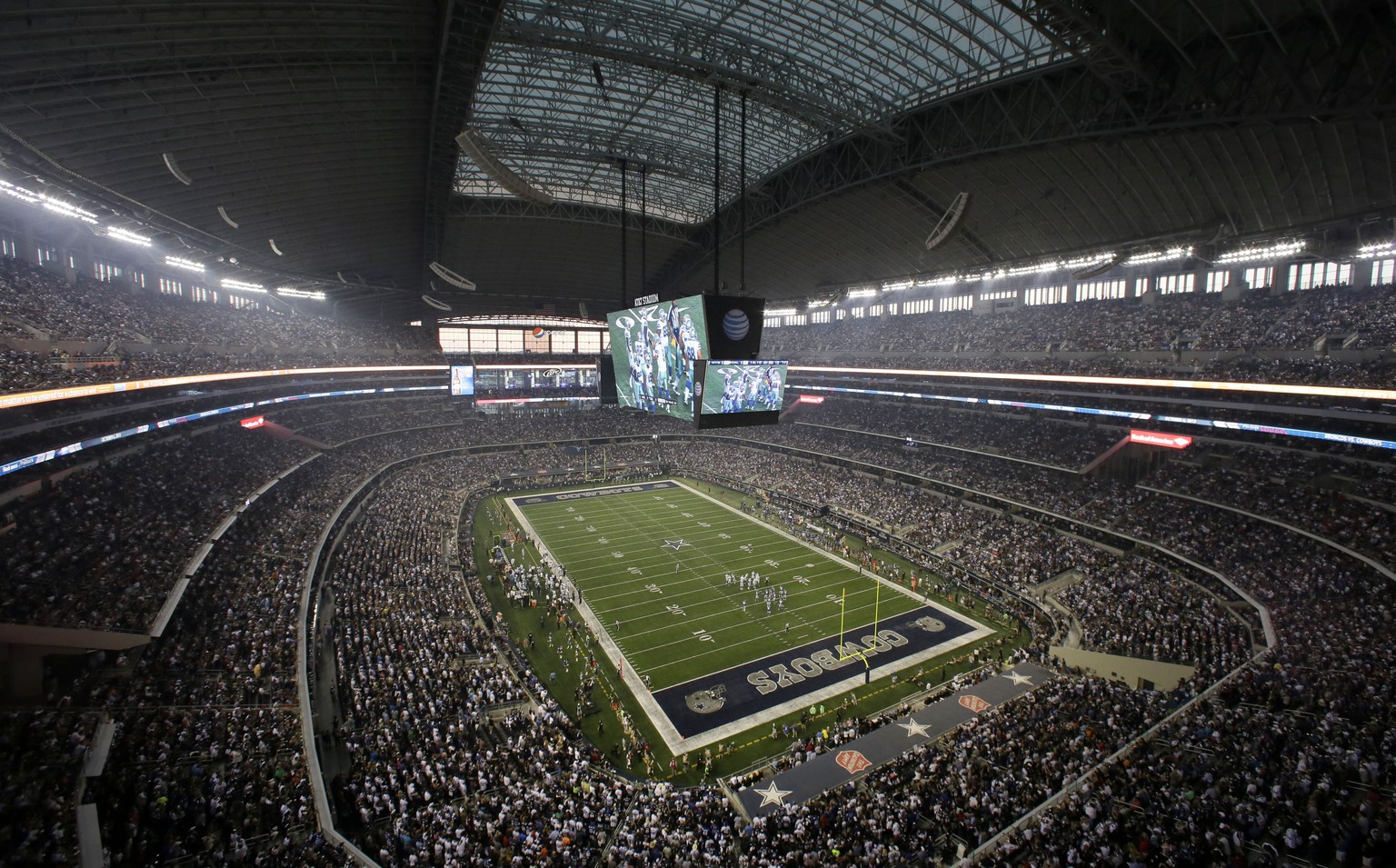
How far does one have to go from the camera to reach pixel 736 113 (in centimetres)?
2788

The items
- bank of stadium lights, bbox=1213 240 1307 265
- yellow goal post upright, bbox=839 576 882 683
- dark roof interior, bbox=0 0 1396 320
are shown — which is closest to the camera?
dark roof interior, bbox=0 0 1396 320

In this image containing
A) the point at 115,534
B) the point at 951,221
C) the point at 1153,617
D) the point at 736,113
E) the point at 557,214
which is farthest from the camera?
the point at 557,214

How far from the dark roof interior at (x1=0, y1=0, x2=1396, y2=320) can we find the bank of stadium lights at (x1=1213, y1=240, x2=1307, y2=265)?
9.45 feet

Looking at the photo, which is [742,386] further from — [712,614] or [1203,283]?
[1203,283]

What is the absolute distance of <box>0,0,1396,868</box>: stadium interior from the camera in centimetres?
1279

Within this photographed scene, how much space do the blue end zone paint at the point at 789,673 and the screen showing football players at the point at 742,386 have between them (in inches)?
379

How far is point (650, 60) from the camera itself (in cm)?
2088

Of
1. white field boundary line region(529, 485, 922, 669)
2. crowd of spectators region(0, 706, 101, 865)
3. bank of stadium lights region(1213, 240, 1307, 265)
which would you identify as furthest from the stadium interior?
bank of stadium lights region(1213, 240, 1307, 265)

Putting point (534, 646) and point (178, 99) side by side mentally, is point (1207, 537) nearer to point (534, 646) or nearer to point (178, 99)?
point (534, 646)

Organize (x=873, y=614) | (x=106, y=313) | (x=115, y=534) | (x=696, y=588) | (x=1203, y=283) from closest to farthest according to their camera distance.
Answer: (x=115, y=534)
(x=873, y=614)
(x=696, y=588)
(x=106, y=313)
(x=1203, y=283)

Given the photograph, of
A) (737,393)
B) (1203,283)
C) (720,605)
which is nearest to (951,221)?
(737,393)

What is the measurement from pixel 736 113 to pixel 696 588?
22.2 m

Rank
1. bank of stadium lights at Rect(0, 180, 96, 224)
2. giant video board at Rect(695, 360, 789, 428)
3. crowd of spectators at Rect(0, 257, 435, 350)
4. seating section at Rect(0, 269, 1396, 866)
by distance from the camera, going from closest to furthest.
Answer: seating section at Rect(0, 269, 1396, 866)
giant video board at Rect(695, 360, 789, 428)
bank of stadium lights at Rect(0, 180, 96, 224)
crowd of spectators at Rect(0, 257, 435, 350)

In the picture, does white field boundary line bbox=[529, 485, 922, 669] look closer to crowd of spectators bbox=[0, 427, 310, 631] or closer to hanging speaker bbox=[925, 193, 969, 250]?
crowd of spectators bbox=[0, 427, 310, 631]
